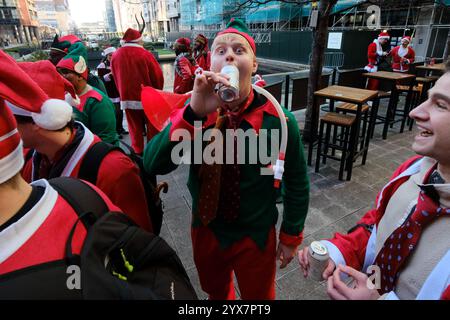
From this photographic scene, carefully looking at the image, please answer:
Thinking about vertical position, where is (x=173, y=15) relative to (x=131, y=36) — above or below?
above

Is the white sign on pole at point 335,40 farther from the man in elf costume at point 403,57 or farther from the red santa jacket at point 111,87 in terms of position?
the red santa jacket at point 111,87

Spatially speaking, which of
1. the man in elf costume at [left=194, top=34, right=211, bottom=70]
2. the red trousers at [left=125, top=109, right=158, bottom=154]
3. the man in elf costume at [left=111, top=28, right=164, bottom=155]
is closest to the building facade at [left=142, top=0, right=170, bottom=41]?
the man in elf costume at [left=194, top=34, right=211, bottom=70]

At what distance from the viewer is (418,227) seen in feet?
3.43

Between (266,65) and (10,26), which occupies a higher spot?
(10,26)

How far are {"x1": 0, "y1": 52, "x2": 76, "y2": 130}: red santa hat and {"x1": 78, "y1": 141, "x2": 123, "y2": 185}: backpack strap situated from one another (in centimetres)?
24

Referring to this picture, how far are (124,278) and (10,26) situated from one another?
63565mm

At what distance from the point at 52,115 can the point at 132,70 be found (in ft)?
11.4

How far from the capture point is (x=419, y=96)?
681 cm

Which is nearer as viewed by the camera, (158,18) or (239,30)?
(239,30)

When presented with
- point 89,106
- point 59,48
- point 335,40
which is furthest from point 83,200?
point 335,40

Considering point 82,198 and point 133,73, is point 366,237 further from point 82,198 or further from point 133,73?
point 133,73
